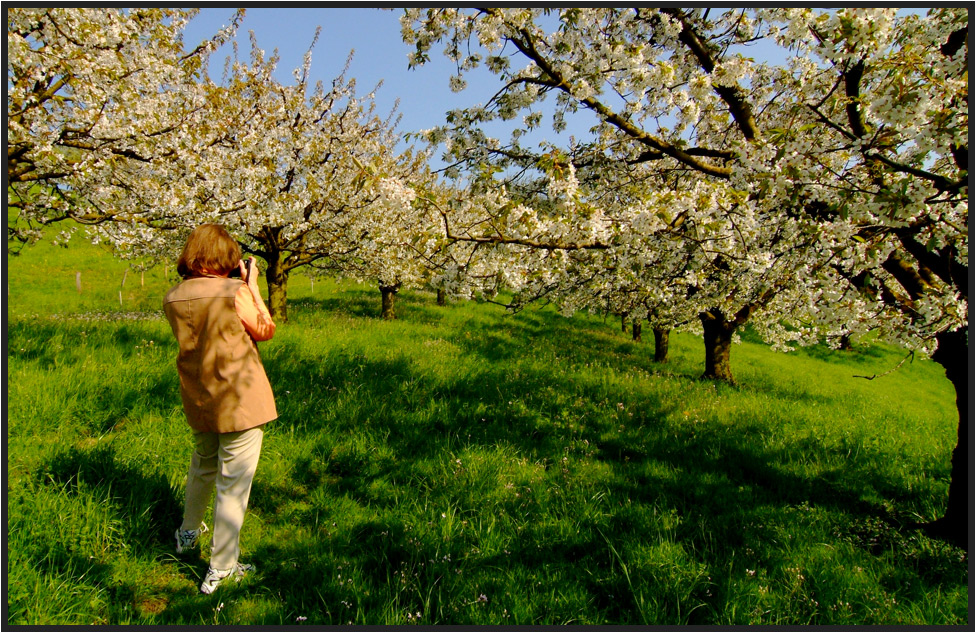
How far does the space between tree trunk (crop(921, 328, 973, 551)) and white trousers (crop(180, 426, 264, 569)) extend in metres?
5.40

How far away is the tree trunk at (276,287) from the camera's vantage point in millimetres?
13155

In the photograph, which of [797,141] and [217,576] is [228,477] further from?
[797,141]

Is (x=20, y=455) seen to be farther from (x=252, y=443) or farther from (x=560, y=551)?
(x=560, y=551)

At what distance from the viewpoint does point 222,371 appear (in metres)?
2.92

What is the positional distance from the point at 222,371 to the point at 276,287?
451 inches

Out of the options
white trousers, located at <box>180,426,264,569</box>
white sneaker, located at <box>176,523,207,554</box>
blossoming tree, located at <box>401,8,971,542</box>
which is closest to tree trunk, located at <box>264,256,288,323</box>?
blossoming tree, located at <box>401,8,971,542</box>

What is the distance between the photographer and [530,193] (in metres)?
5.81

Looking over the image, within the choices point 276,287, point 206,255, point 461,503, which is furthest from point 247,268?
point 276,287

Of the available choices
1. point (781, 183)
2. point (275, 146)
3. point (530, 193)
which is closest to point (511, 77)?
point (530, 193)

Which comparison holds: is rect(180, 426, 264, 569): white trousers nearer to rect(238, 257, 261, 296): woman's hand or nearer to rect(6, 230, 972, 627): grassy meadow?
rect(6, 230, 972, 627): grassy meadow

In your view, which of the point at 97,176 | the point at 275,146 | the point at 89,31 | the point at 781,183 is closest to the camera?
the point at 781,183

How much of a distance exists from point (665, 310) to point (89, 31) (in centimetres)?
1020

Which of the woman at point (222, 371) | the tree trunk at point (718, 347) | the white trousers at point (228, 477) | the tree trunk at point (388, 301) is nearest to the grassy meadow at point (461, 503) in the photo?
the white trousers at point (228, 477)

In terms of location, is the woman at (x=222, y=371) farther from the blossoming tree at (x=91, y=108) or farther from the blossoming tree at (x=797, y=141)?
the blossoming tree at (x=91, y=108)
